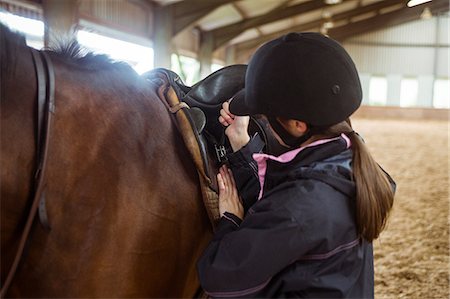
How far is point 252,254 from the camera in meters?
0.92

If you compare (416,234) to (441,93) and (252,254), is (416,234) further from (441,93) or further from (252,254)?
(441,93)

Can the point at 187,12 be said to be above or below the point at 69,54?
above

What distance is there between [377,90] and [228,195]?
74.5 feet

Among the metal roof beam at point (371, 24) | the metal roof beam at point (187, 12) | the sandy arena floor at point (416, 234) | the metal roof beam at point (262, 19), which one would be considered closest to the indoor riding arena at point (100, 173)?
the sandy arena floor at point (416, 234)

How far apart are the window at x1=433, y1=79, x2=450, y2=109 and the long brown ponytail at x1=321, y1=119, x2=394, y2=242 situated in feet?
74.9

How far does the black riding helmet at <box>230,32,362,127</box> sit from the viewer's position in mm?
960

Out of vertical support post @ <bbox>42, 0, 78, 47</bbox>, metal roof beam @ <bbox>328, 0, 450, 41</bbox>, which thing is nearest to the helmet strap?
vertical support post @ <bbox>42, 0, 78, 47</bbox>

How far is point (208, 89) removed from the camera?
1.39 meters

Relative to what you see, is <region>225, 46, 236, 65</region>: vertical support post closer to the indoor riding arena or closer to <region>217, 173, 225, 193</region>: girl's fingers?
the indoor riding arena

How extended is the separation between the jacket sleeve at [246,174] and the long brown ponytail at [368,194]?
262 millimetres

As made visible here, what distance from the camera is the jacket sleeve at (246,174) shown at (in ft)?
3.96

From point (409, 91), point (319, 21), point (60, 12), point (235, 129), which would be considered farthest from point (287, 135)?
point (409, 91)

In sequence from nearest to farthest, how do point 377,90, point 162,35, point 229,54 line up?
point 162,35 → point 229,54 → point 377,90

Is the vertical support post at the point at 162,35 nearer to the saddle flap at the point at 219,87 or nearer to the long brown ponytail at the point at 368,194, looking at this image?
the saddle flap at the point at 219,87
